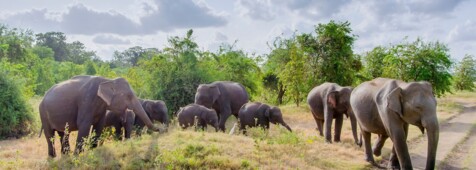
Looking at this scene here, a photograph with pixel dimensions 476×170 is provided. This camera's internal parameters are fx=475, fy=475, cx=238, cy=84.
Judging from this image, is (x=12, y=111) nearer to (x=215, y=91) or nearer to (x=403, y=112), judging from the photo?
(x=215, y=91)

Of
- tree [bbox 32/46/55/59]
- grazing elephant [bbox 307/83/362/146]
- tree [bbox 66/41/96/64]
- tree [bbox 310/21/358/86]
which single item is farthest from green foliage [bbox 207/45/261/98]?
tree [bbox 66/41/96/64]

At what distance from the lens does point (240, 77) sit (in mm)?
Result: 33969

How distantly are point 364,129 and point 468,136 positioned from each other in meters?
9.69

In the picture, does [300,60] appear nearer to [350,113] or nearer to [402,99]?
[350,113]

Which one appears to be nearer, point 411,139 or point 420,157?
point 420,157

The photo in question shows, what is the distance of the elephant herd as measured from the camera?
9531 millimetres

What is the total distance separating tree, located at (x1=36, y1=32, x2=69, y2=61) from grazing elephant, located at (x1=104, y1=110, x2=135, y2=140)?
93.8m

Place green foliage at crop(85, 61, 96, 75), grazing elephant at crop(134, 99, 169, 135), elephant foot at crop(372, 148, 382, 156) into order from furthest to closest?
green foliage at crop(85, 61, 96, 75) → grazing elephant at crop(134, 99, 169, 135) → elephant foot at crop(372, 148, 382, 156)

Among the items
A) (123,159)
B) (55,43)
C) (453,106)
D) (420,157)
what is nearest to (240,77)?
(453,106)

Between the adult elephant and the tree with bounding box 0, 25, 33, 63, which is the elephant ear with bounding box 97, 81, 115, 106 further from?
the tree with bounding box 0, 25, 33, 63

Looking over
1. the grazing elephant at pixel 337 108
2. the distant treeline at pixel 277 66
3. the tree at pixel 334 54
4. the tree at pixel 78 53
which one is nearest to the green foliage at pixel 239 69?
the distant treeline at pixel 277 66

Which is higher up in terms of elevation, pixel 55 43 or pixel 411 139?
pixel 55 43

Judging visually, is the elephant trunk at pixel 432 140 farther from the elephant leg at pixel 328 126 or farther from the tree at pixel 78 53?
the tree at pixel 78 53

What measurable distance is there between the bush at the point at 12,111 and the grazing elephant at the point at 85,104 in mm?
8846
